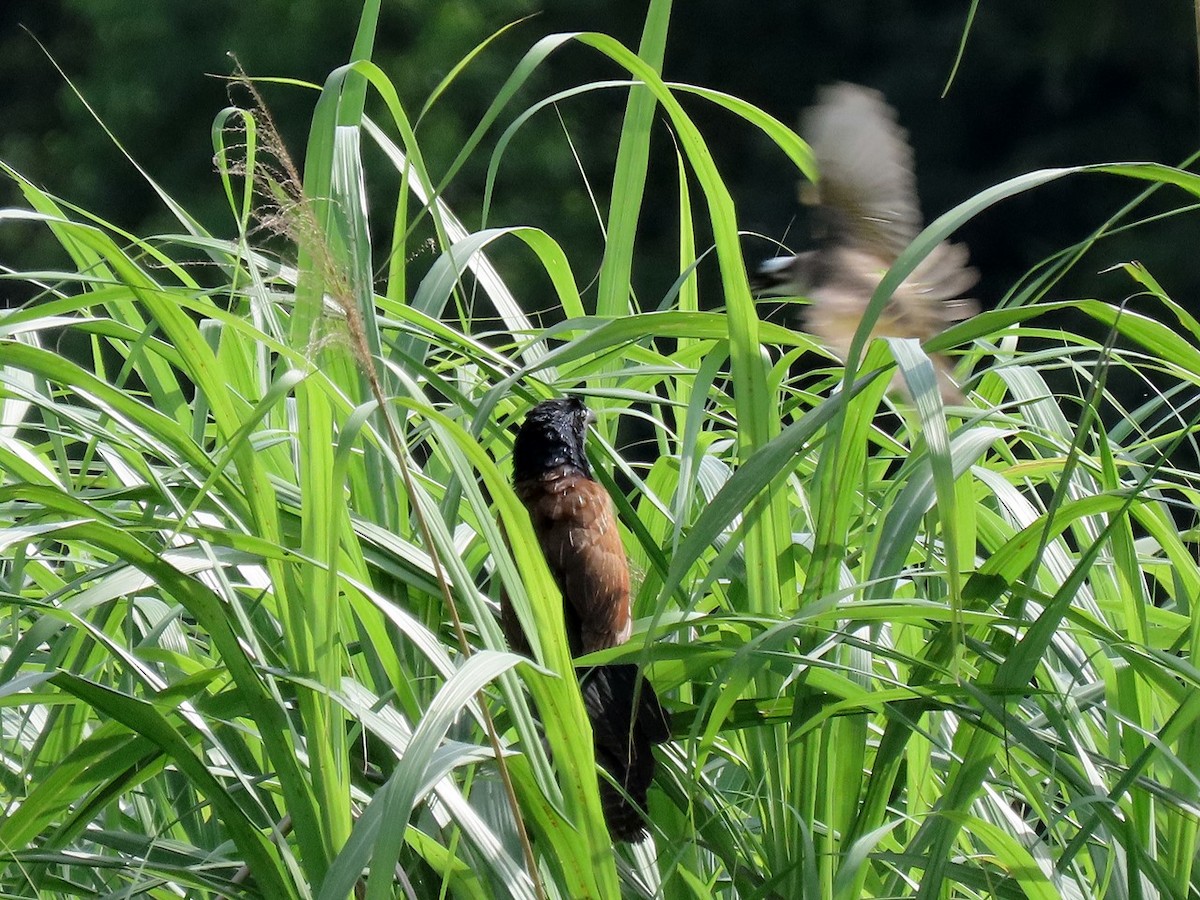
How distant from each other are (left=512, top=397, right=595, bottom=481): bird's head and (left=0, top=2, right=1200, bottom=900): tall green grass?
0.02 metres

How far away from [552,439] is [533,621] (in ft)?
0.80

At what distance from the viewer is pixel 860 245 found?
2.59 ft

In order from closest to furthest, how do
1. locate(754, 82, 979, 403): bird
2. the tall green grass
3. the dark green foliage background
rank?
the tall green grass
locate(754, 82, 979, 403): bird
the dark green foliage background

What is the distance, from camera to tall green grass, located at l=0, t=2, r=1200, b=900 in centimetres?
51

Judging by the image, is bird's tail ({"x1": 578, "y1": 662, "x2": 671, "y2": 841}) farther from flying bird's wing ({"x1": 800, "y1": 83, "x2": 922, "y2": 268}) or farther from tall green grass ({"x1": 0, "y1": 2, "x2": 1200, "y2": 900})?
flying bird's wing ({"x1": 800, "y1": 83, "x2": 922, "y2": 268})

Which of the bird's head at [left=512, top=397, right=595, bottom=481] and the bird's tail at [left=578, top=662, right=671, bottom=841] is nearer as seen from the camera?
the bird's tail at [left=578, top=662, right=671, bottom=841]

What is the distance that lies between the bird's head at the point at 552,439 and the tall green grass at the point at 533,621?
0.02m

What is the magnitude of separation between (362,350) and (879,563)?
23 centimetres

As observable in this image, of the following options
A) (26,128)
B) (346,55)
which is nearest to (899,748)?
(346,55)

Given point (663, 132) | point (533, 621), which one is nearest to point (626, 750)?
point (533, 621)

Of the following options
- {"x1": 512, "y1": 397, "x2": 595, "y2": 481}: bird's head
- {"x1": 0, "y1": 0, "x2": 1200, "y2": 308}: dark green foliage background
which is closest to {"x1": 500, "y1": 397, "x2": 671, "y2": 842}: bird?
{"x1": 512, "y1": 397, "x2": 595, "y2": 481}: bird's head

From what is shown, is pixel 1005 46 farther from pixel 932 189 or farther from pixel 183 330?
pixel 183 330

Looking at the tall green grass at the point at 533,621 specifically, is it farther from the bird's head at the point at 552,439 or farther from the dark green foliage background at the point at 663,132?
the dark green foliage background at the point at 663,132

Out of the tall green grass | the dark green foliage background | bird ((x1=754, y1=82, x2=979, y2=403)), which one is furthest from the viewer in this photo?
the dark green foliage background
